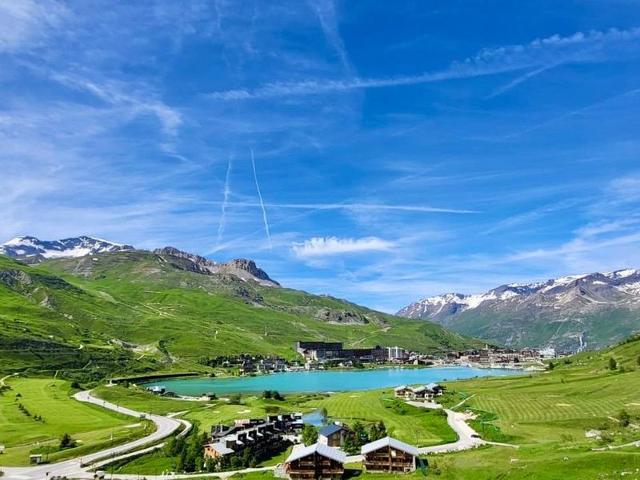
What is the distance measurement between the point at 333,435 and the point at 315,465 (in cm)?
1912

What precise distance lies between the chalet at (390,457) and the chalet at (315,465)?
4.09 meters

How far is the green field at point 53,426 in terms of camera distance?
3661 inches

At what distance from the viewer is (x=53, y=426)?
113 metres

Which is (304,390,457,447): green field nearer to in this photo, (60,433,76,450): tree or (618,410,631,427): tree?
(618,410,631,427): tree

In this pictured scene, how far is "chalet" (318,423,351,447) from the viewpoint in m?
89.0

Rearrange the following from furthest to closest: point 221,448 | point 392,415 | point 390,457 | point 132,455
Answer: point 392,415 < point 132,455 < point 221,448 < point 390,457

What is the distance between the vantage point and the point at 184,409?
465 ft

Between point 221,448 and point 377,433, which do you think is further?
point 377,433

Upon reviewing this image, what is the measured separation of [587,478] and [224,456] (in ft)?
153

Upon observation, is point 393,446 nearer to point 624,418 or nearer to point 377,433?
point 377,433

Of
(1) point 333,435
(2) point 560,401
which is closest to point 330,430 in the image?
(1) point 333,435

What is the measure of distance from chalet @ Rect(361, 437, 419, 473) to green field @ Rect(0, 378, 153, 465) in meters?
47.4

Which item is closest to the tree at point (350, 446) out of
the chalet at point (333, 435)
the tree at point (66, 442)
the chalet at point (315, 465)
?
the chalet at point (333, 435)

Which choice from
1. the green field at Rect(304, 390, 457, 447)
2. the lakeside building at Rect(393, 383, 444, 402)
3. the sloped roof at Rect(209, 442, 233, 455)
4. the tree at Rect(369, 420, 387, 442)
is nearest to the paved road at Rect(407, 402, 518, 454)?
the green field at Rect(304, 390, 457, 447)
